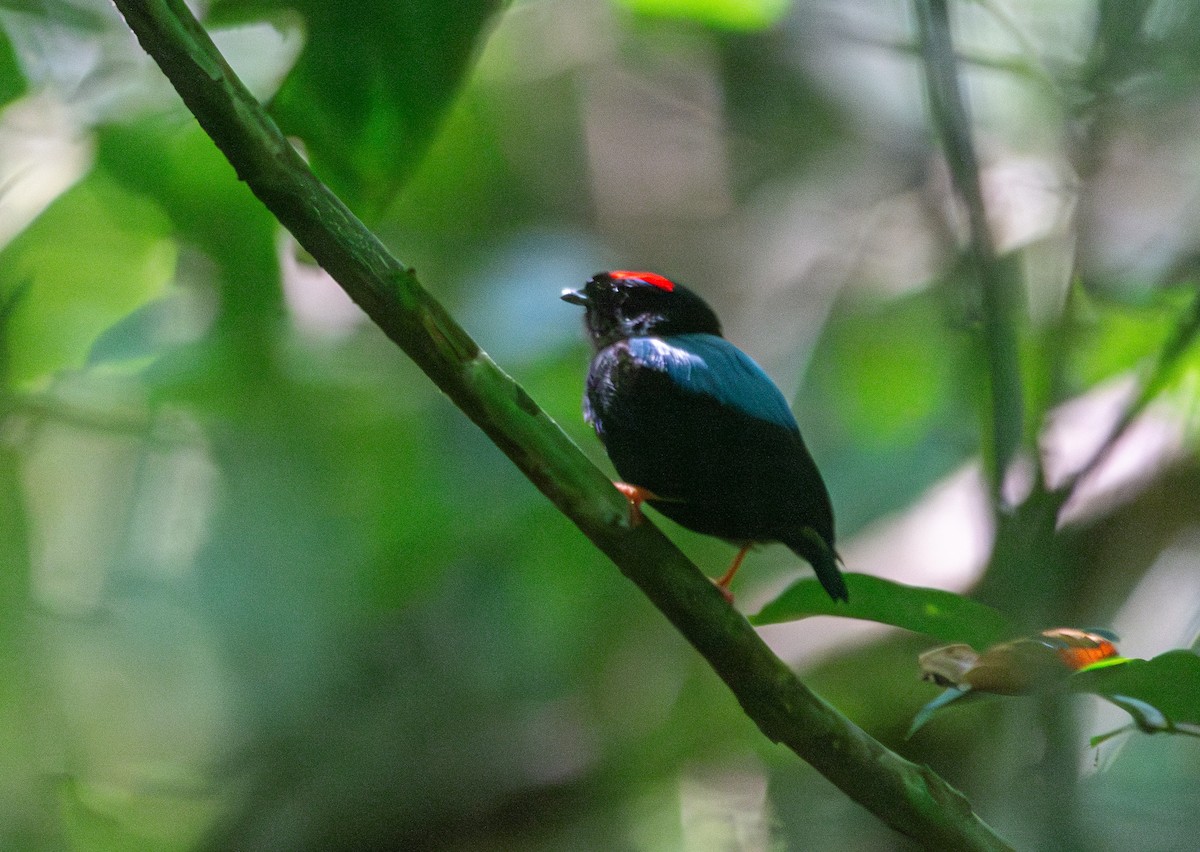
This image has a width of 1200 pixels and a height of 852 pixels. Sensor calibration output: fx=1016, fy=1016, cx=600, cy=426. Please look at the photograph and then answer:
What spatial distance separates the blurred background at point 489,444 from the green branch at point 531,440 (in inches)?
47.6

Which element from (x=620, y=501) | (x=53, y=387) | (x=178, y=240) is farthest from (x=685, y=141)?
(x=620, y=501)

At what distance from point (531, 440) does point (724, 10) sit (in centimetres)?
311

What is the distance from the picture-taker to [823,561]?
1.90 meters

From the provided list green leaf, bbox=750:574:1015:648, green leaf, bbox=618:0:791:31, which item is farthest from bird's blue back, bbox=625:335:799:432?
green leaf, bbox=618:0:791:31

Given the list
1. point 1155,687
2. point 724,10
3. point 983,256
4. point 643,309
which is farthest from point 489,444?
point 1155,687

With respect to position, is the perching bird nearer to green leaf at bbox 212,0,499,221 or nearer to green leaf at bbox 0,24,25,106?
green leaf at bbox 212,0,499,221

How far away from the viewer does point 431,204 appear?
4.66 meters

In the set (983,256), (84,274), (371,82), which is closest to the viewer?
(983,256)

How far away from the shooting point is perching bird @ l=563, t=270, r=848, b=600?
6.59 feet

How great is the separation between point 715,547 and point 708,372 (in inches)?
83.8

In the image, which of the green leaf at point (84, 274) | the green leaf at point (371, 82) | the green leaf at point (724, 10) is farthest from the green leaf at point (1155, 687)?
the green leaf at point (84, 274)

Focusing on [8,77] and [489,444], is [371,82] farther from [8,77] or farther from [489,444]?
[489,444]

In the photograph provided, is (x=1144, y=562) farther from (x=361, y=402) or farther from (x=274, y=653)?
(x=274, y=653)

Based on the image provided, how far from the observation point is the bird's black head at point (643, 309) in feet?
8.09
